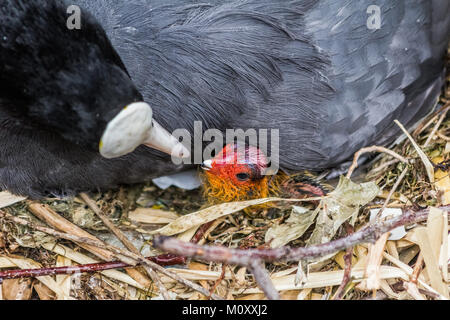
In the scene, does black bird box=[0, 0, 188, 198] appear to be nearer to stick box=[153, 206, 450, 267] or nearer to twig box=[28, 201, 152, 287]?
stick box=[153, 206, 450, 267]

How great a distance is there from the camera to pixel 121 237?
2.68 metres

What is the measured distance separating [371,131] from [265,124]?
0.54 meters

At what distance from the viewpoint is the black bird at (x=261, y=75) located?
2537 millimetres

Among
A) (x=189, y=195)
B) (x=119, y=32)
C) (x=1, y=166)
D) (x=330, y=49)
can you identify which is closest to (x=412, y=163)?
(x=330, y=49)

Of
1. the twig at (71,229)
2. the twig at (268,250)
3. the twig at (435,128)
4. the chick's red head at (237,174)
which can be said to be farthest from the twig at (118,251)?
the twig at (435,128)

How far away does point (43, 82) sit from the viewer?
80.6 inches

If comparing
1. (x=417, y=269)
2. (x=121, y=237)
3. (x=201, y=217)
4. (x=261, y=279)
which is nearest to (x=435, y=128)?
(x=417, y=269)

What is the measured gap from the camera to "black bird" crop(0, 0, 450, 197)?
99.9 inches

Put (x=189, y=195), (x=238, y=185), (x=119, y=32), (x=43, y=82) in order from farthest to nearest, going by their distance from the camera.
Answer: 1. (x=189, y=195)
2. (x=238, y=185)
3. (x=119, y=32)
4. (x=43, y=82)

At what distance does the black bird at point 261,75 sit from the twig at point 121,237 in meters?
0.08

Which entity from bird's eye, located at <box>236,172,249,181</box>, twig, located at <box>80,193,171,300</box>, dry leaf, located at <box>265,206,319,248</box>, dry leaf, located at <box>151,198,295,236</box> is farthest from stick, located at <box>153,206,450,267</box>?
bird's eye, located at <box>236,172,249,181</box>

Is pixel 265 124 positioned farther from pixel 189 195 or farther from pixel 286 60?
pixel 189 195

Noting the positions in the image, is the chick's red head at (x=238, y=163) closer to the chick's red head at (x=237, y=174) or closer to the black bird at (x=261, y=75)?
the chick's red head at (x=237, y=174)
